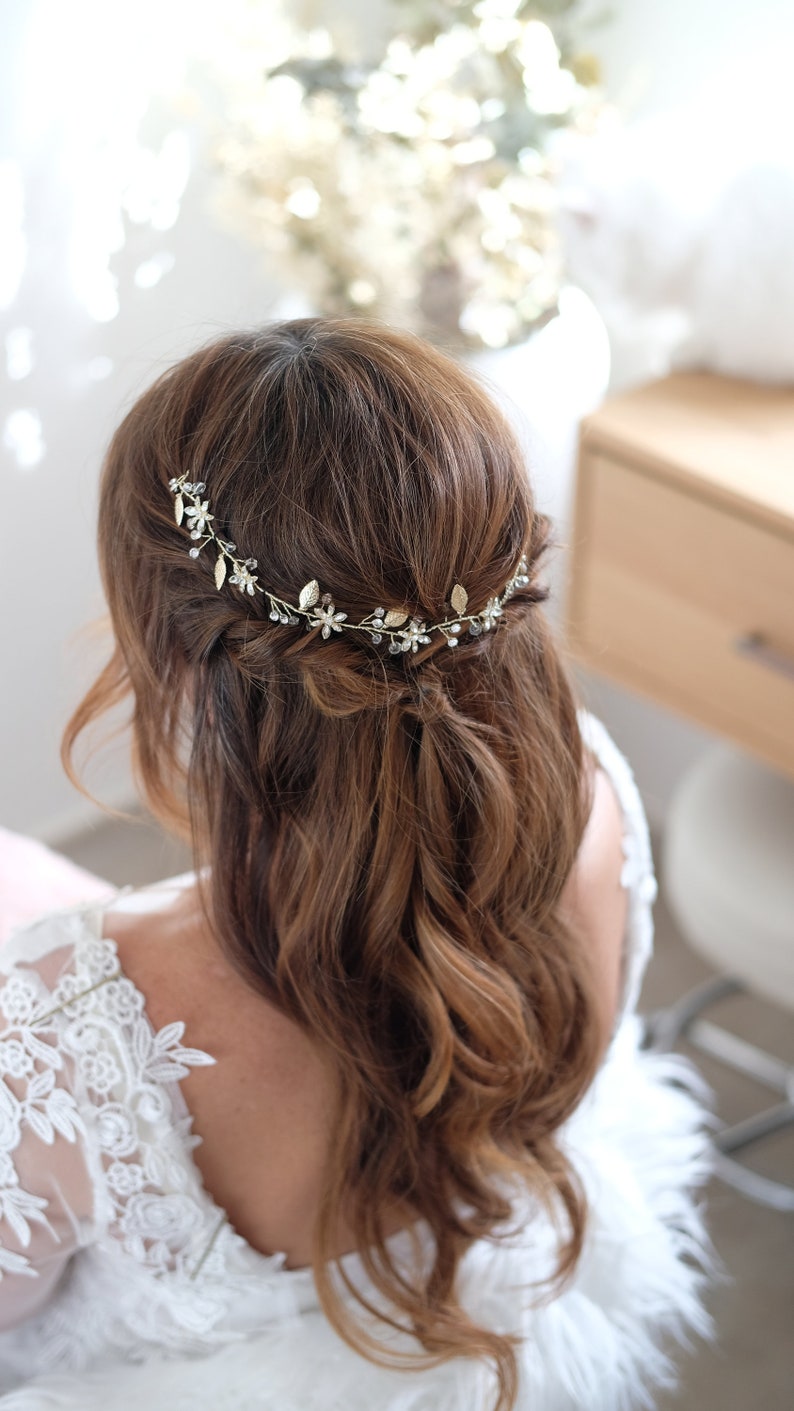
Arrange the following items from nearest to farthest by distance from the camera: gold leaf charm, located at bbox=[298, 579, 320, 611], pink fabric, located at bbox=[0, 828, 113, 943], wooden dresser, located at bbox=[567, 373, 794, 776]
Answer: gold leaf charm, located at bbox=[298, 579, 320, 611] < pink fabric, located at bbox=[0, 828, 113, 943] < wooden dresser, located at bbox=[567, 373, 794, 776]

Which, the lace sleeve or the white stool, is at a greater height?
the lace sleeve

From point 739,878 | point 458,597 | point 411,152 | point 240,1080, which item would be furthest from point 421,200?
point 240,1080

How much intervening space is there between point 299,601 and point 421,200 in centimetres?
105

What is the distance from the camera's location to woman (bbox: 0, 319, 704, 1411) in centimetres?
69

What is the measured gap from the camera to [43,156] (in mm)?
1604

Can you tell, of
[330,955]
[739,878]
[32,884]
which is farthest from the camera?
[739,878]

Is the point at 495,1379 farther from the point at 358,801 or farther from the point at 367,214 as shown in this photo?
the point at 367,214

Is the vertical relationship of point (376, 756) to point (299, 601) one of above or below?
below

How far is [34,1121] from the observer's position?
0.79 m

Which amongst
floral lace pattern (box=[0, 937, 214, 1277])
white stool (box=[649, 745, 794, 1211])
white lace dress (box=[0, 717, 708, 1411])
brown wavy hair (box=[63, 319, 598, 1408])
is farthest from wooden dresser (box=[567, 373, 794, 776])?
floral lace pattern (box=[0, 937, 214, 1277])

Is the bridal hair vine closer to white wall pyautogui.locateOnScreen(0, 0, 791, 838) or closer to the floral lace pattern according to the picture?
the floral lace pattern

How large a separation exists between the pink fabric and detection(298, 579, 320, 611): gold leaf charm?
48 centimetres

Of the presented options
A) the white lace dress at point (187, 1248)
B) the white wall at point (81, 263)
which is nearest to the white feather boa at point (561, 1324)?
the white lace dress at point (187, 1248)

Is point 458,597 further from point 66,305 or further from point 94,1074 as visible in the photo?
point 66,305
